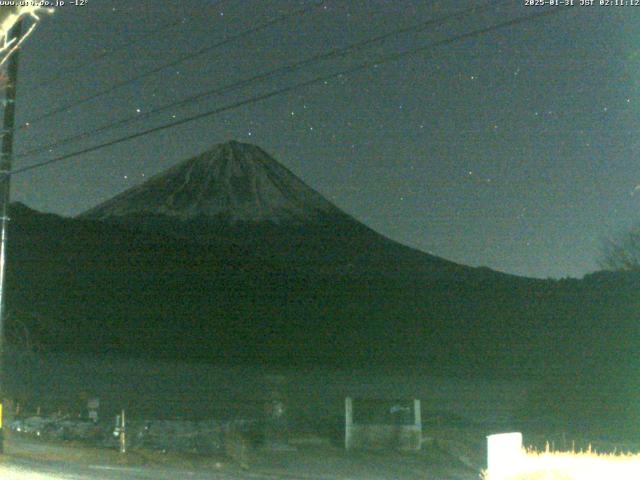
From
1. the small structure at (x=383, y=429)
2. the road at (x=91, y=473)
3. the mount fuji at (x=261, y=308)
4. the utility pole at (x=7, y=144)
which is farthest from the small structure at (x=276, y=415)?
the utility pole at (x=7, y=144)

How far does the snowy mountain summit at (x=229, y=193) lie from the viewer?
12456cm

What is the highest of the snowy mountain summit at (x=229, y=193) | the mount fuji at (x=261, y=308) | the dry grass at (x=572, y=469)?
the snowy mountain summit at (x=229, y=193)

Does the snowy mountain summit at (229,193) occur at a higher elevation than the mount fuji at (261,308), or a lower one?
higher

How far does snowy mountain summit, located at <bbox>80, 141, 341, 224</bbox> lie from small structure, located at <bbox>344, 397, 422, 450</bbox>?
98340 millimetres

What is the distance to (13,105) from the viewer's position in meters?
17.5

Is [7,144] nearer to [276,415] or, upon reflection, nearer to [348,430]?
[348,430]

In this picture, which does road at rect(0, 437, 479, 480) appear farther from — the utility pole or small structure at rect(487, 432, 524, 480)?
small structure at rect(487, 432, 524, 480)

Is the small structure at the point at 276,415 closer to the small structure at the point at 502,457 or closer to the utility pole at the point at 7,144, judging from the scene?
the utility pole at the point at 7,144

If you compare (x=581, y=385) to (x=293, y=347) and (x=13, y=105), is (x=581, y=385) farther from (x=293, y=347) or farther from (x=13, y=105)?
(x=13, y=105)

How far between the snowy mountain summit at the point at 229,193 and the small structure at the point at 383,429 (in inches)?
3872

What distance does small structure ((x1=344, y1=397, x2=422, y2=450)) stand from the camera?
22328 mm

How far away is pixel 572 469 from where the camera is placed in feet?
41.1

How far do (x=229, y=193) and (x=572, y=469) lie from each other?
12241 centimetres

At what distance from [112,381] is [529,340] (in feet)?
79.9
